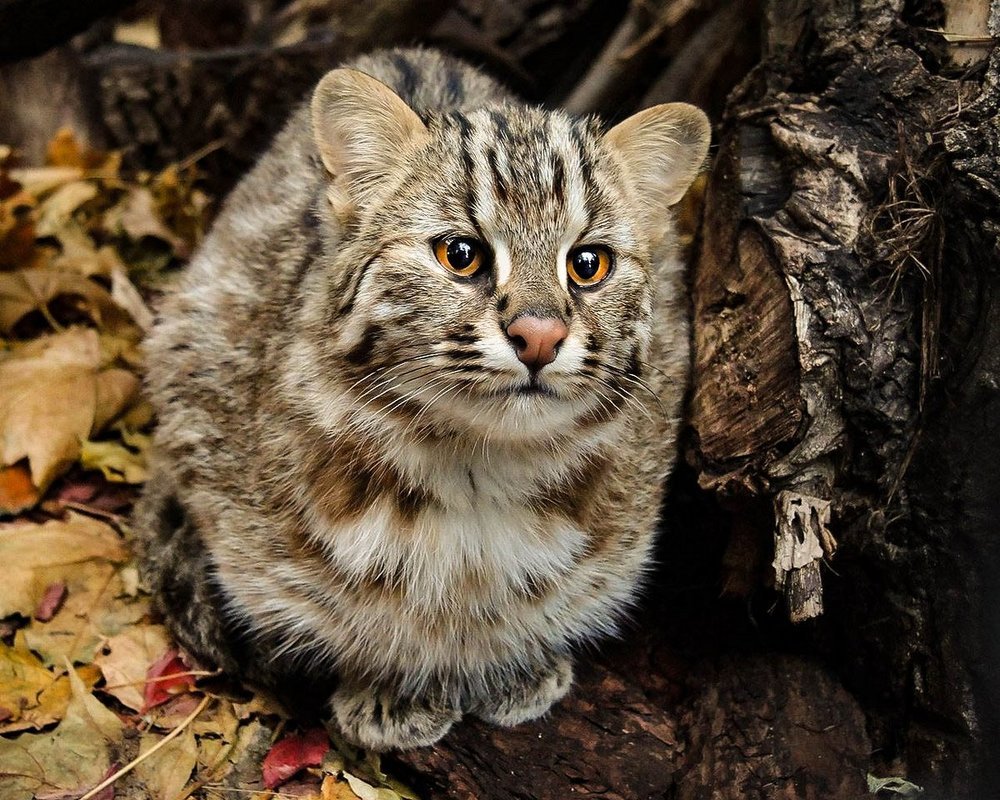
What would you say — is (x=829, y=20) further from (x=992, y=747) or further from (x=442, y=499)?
(x=992, y=747)

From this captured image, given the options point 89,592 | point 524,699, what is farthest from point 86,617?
point 524,699

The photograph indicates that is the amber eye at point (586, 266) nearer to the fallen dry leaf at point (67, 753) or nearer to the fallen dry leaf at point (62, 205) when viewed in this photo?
the fallen dry leaf at point (67, 753)

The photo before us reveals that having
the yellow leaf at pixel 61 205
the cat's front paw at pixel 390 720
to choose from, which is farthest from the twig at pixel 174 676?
the yellow leaf at pixel 61 205

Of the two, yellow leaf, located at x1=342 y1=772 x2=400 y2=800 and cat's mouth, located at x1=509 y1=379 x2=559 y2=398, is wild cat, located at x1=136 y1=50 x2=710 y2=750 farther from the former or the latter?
yellow leaf, located at x1=342 y1=772 x2=400 y2=800

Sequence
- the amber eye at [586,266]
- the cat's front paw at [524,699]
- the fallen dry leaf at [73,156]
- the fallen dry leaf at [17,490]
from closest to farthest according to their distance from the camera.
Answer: the amber eye at [586,266], the cat's front paw at [524,699], the fallen dry leaf at [17,490], the fallen dry leaf at [73,156]

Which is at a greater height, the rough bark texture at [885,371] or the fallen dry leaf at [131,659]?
the rough bark texture at [885,371]

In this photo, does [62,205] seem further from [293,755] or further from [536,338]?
[536,338]

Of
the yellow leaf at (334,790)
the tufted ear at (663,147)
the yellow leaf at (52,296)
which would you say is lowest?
the yellow leaf at (334,790)
